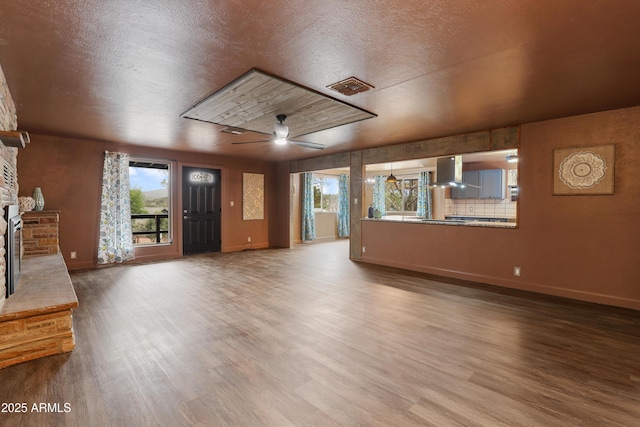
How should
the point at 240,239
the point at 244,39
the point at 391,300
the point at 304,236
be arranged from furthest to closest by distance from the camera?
the point at 304,236 → the point at 240,239 → the point at 391,300 → the point at 244,39

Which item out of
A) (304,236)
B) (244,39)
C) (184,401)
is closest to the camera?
(184,401)

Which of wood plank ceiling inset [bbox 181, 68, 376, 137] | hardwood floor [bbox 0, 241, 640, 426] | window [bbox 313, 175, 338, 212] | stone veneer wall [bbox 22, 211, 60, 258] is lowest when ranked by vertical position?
hardwood floor [bbox 0, 241, 640, 426]

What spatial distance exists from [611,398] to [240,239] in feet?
23.6

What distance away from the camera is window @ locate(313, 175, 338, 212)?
10.2 meters

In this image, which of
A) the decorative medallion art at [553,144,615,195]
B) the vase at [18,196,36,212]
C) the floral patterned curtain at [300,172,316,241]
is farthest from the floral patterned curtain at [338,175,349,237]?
the vase at [18,196,36,212]

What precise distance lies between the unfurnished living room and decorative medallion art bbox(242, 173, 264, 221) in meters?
1.97

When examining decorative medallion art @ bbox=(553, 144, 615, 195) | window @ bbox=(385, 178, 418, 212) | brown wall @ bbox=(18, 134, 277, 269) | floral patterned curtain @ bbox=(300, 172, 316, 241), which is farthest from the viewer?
window @ bbox=(385, 178, 418, 212)

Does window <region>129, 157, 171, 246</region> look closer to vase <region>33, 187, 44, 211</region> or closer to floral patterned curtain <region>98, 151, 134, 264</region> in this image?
floral patterned curtain <region>98, 151, 134, 264</region>

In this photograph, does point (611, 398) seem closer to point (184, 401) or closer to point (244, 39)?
point (184, 401)

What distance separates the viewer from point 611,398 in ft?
6.26

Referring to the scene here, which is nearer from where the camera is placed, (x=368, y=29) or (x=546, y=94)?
(x=368, y=29)

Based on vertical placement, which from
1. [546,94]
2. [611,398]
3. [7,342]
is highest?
[546,94]

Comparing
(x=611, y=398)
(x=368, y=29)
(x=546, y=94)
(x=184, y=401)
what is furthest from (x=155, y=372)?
(x=546, y=94)

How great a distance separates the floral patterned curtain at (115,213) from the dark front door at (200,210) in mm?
1221
